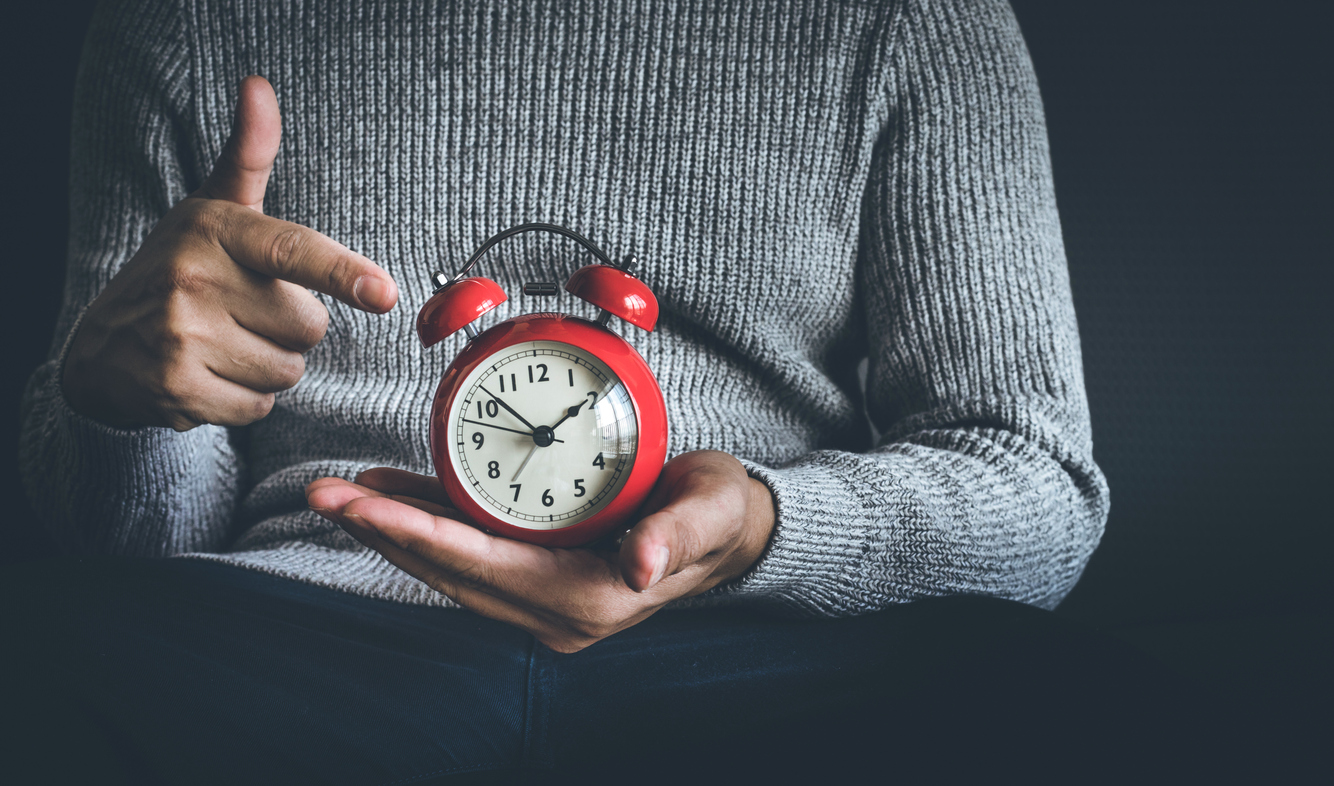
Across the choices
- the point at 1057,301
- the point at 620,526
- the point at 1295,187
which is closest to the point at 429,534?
the point at 620,526

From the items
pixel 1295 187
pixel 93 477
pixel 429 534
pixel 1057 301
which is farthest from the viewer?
pixel 1295 187

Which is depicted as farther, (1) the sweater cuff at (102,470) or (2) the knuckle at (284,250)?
(1) the sweater cuff at (102,470)

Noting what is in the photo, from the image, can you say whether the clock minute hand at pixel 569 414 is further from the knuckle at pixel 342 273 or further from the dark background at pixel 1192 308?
the dark background at pixel 1192 308

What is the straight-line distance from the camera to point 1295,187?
144 centimetres

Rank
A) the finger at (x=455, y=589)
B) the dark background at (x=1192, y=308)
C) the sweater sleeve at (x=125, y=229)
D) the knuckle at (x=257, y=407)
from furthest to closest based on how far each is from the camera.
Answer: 1. the dark background at (x=1192, y=308)
2. the sweater sleeve at (x=125, y=229)
3. the knuckle at (x=257, y=407)
4. the finger at (x=455, y=589)

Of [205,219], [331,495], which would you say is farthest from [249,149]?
[331,495]

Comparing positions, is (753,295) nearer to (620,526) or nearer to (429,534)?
(620,526)

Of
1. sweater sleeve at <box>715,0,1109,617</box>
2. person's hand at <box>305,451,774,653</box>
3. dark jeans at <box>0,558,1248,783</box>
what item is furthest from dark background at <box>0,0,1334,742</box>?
person's hand at <box>305,451,774,653</box>

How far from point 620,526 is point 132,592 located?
547 millimetres

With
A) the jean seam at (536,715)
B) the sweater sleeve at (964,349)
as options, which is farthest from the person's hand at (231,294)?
the sweater sleeve at (964,349)

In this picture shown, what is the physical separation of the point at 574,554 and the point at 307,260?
1.11 ft

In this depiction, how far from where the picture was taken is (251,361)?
→ 695mm

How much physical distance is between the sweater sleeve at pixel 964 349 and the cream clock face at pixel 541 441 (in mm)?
270

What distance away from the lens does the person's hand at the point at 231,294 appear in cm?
62
